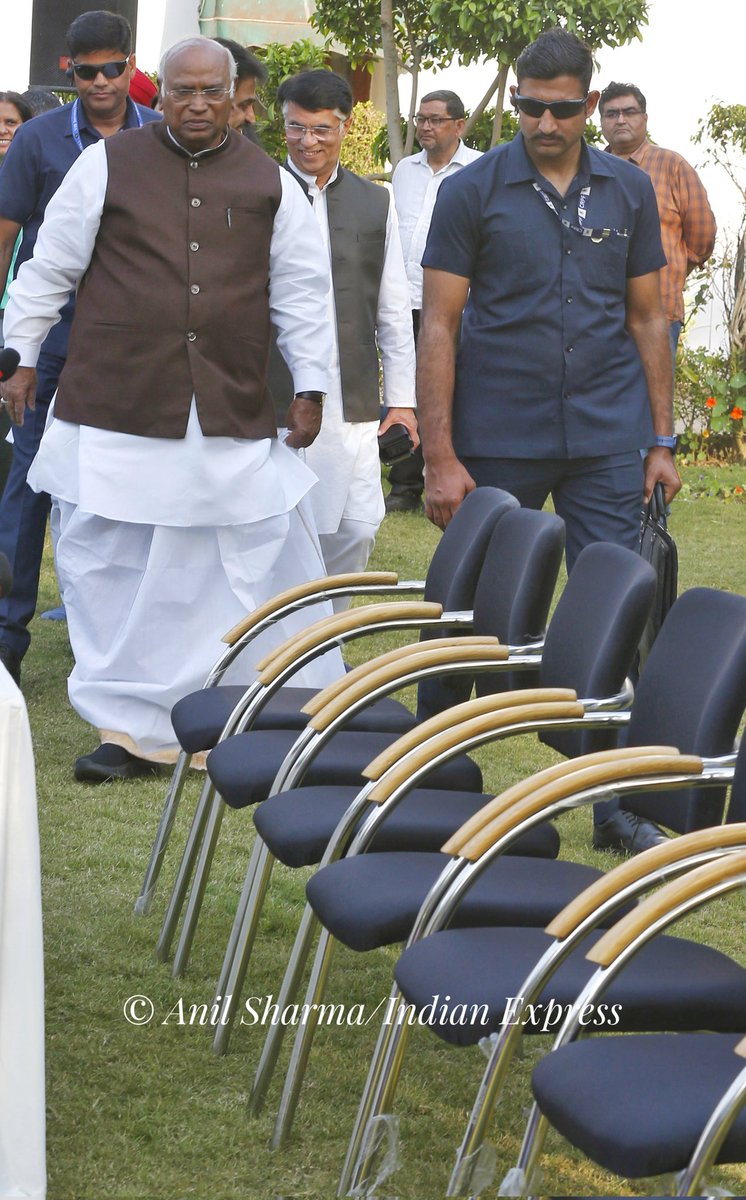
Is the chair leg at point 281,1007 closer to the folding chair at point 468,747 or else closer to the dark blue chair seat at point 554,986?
the folding chair at point 468,747

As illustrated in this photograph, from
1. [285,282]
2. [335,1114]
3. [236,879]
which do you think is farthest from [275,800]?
[285,282]

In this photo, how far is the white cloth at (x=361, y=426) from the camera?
5355 millimetres

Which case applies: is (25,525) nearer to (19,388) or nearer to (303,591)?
(19,388)

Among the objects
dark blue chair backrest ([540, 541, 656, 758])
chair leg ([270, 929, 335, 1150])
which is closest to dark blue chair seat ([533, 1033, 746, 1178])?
chair leg ([270, 929, 335, 1150])

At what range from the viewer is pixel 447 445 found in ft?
14.3

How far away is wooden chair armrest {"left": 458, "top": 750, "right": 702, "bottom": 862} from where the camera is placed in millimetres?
2340

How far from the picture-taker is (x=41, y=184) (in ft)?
17.1

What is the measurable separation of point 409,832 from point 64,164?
303 centimetres

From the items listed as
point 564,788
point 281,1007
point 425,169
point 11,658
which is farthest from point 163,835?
point 425,169

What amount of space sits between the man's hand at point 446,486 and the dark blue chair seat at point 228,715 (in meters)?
0.72

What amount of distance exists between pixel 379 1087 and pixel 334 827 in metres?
0.51

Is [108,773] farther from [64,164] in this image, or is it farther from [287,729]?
[64,164]

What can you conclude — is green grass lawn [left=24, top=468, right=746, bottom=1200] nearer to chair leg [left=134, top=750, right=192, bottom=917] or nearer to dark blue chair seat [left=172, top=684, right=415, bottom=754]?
chair leg [left=134, top=750, right=192, bottom=917]

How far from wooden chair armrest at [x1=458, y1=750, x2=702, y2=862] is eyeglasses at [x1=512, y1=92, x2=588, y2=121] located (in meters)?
2.13
